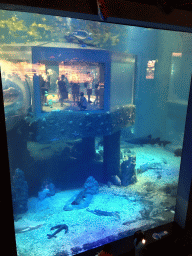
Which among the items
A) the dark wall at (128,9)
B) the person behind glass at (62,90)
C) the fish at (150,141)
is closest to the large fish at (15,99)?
the person behind glass at (62,90)

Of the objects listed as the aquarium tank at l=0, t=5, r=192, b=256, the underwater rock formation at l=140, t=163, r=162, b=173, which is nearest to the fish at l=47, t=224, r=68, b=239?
the aquarium tank at l=0, t=5, r=192, b=256

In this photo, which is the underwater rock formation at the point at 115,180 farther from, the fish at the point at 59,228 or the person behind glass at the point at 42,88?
the person behind glass at the point at 42,88

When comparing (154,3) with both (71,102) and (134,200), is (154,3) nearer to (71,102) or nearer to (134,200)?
(71,102)

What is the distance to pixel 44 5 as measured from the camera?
57.0 inches

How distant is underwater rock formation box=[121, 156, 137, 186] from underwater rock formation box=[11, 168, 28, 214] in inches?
204

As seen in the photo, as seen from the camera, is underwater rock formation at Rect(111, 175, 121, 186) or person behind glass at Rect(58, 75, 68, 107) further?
underwater rock formation at Rect(111, 175, 121, 186)

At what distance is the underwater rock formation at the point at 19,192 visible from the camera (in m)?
7.63

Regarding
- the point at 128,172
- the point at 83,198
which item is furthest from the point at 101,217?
the point at 128,172

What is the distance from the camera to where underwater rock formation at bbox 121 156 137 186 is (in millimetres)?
9570

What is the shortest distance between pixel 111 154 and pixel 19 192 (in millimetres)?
5154

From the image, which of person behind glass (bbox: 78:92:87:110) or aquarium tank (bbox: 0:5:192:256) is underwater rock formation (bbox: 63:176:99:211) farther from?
person behind glass (bbox: 78:92:87:110)

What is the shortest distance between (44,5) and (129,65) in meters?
7.38

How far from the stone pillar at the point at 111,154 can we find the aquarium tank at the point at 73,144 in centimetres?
6

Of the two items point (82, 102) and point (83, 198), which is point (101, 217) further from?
point (82, 102)
